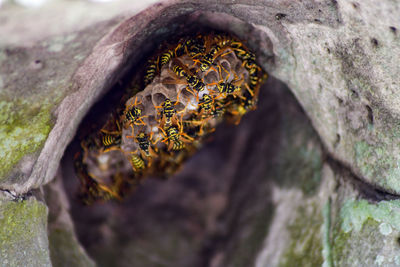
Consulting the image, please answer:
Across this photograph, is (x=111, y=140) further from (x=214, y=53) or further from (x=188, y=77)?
(x=214, y=53)

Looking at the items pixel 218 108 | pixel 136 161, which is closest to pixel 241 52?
pixel 218 108

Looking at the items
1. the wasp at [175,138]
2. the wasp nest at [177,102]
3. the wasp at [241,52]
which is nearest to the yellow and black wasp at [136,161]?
the wasp nest at [177,102]

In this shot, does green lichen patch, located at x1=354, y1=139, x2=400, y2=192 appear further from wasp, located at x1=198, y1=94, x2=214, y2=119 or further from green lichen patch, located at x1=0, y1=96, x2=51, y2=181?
green lichen patch, located at x1=0, y1=96, x2=51, y2=181

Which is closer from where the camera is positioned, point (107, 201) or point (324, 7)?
point (324, 7)

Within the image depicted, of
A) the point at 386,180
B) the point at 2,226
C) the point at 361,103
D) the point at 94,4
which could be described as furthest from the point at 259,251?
the point at 94,4

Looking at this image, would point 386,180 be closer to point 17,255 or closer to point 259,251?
point 259,251
